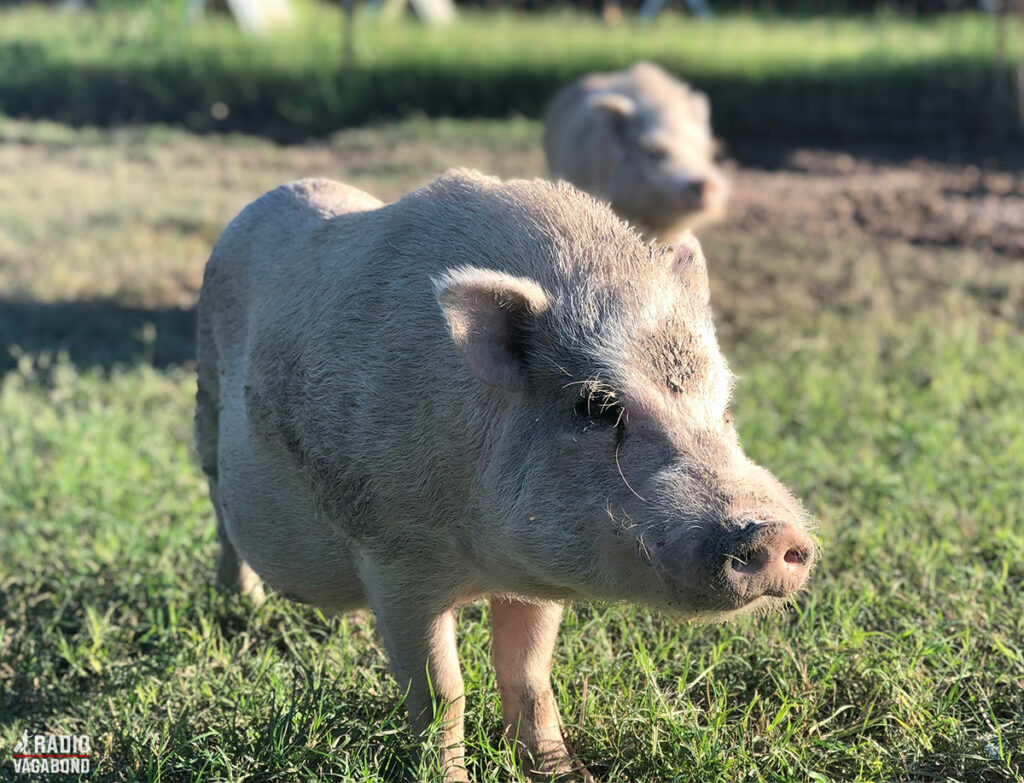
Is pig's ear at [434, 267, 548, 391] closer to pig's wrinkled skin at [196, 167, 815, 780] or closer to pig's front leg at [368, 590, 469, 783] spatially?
pig's wrinkled skin at [196, 167, 815, 780]

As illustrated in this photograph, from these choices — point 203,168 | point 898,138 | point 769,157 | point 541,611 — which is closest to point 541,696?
point 541,611

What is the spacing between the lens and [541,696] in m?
3.01

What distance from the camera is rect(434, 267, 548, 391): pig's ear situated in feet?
8.07

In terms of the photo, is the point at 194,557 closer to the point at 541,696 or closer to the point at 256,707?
the point at 256,707

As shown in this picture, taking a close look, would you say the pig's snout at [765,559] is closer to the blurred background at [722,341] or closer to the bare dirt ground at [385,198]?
the blurred background at [722,341]

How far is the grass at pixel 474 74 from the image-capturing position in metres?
12.8

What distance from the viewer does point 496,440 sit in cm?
258

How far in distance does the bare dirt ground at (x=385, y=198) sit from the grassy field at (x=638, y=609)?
46mm

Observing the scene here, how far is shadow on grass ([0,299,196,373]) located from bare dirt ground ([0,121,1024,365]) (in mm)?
14

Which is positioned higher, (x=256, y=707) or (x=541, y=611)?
(x=541, y=611)

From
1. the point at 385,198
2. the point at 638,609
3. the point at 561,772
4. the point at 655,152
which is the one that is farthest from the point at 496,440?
the point at 385,198

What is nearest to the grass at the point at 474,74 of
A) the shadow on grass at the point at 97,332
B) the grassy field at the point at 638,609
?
the shadow on grass at the point at 97,332

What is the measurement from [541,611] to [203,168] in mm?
8985

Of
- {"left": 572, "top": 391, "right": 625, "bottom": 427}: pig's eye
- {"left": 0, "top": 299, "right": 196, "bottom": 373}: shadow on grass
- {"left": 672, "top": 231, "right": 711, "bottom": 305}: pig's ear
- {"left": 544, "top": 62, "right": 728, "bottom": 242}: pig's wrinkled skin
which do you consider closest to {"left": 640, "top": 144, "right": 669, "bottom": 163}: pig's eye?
{"left": 544, "top": 62, "right": 728, "bottom": 242}: pig's wrinkled skin
